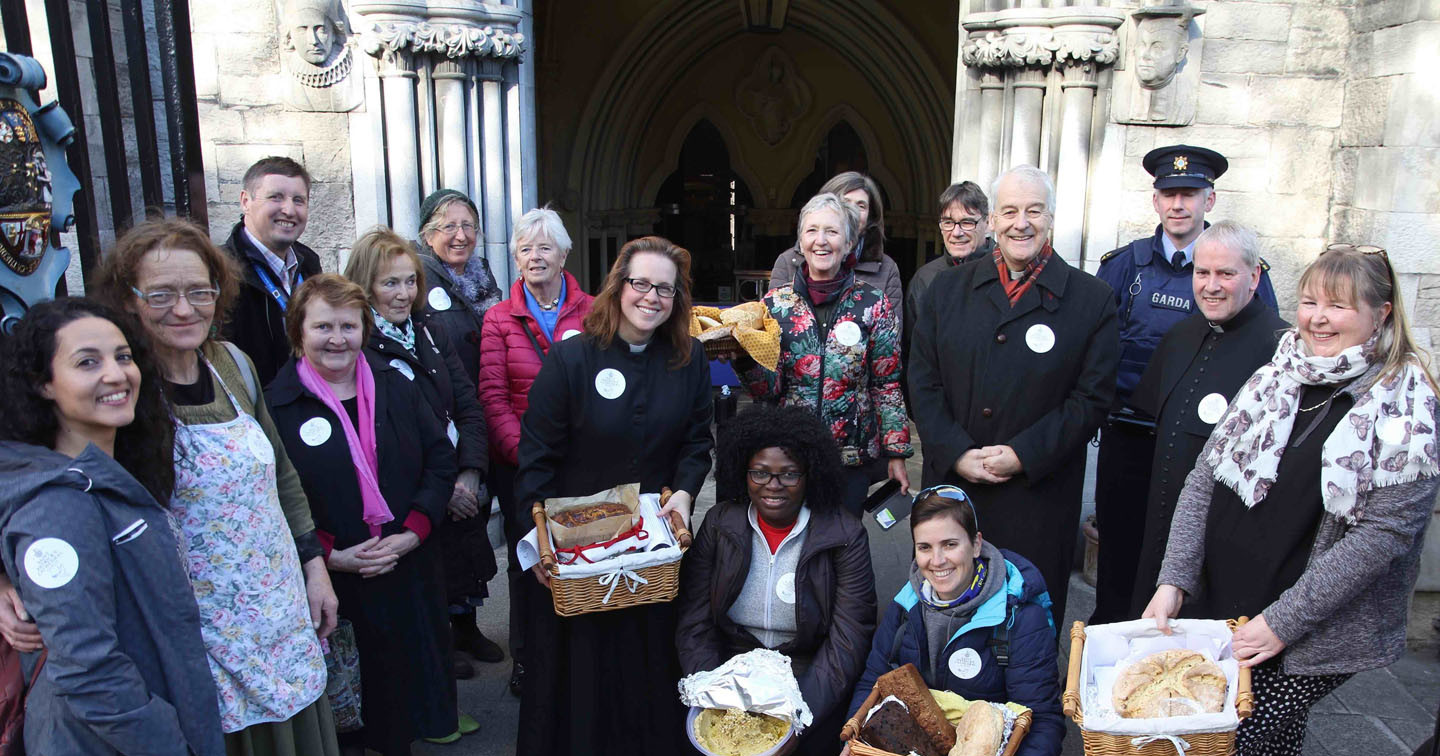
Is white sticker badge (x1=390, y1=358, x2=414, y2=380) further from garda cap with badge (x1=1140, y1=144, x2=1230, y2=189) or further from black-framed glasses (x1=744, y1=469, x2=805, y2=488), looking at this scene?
garda cap with badge (x1=1140, y1=144, x2=1230, y2=189)

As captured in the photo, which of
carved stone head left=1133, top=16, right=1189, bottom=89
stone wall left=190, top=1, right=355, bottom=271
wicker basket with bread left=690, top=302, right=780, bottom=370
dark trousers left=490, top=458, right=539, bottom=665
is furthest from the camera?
stone wall left=190, top=1, right=355, bottom=271

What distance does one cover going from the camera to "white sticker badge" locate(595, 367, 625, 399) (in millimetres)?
2705

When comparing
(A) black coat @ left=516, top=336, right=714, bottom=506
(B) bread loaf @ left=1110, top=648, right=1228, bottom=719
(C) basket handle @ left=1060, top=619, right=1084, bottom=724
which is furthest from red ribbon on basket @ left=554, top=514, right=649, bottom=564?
(B) bread loaf @ left=1110, top=648, right=1228, bottom=719

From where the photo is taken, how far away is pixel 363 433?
2650 mm

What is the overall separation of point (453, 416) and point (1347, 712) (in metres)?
3.24

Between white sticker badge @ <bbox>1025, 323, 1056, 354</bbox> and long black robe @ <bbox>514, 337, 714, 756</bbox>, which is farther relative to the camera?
white sticker badge @ <bbox>1025, 323, 1056, 354</bbox>

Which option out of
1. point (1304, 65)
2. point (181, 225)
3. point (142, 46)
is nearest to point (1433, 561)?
point (1304, 65)

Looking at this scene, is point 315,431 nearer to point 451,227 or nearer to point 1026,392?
point 451,227

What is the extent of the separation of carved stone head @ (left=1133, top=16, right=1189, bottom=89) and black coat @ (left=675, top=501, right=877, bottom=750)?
2.70 meters

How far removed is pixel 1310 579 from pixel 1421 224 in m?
2.50

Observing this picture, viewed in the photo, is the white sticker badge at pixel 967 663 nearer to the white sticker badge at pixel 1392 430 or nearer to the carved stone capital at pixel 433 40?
the white sticker badge at pixel 1392 430

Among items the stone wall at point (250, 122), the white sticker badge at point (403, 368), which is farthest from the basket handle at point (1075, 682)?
the stone wall at point (250, 122)

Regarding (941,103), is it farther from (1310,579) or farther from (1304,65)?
(1310,579)

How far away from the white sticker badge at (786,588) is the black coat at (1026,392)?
0.62 metres
